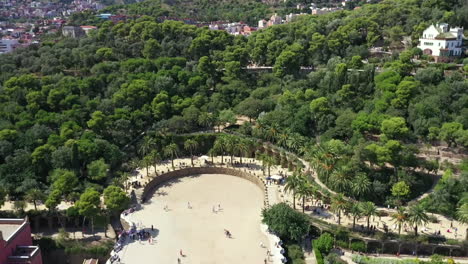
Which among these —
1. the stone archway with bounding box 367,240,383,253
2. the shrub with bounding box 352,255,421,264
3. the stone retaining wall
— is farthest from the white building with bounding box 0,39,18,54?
the shrub with bounding box 352,255,421,264

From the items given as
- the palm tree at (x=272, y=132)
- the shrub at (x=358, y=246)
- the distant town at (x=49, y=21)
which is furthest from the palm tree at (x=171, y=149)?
the distant town at (x=49, y=21)

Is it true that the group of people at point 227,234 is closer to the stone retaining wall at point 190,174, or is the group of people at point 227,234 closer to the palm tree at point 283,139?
the stone retaining wall at point 190,174

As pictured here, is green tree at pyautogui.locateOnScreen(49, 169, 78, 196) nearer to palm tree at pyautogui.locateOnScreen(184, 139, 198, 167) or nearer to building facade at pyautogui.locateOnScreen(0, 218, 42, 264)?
building facade at pyautogui.locateOnScreen(0, 218, 42, 264)

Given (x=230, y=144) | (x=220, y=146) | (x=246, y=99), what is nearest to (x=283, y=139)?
(x=230, y=144)

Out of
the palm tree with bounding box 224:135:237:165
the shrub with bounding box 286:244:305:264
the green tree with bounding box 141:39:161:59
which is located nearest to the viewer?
the shrub with bounding box 286:244:305:264

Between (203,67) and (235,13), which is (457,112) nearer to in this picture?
(203,67)
